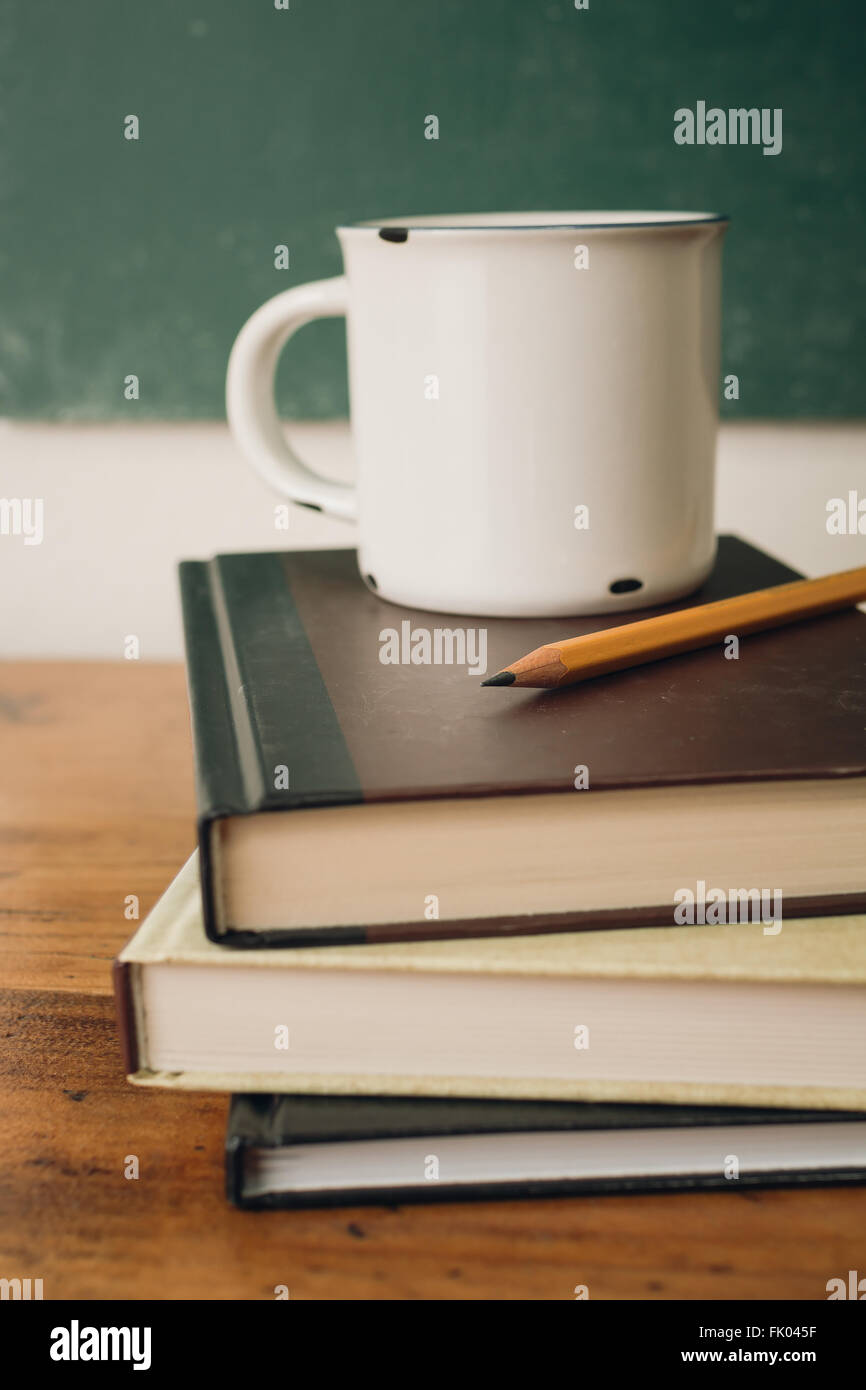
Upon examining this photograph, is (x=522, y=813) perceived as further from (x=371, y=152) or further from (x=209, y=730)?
(x=371, y=152)

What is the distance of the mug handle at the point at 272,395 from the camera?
519mm

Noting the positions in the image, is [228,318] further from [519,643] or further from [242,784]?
[242,784]

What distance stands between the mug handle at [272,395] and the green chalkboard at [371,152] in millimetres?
232

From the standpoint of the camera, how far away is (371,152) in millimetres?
729

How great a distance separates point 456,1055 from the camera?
0.34m

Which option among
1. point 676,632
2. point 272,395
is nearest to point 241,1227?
point 676,632

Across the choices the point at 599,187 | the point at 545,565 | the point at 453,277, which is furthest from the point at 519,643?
the point at 599,187

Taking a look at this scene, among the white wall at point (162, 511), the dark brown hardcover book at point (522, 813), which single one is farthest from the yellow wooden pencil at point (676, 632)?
the white wall at point (162, 511)

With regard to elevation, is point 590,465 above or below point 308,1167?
above

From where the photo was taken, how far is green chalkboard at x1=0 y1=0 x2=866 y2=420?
701mm

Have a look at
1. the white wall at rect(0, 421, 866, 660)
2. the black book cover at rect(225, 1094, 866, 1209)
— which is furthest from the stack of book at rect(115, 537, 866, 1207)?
the white wall at rect(0, 421, 866, 660)

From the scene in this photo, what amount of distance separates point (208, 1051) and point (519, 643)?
0.19 meters

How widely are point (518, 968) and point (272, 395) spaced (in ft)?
1.06

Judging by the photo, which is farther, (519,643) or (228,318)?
(228,318)
